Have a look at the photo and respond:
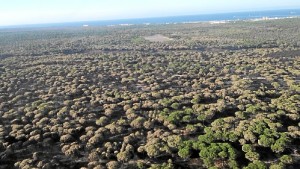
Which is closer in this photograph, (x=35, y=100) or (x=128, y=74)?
(x=35, y=100)

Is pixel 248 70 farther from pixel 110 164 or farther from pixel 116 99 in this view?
pixel 110 164

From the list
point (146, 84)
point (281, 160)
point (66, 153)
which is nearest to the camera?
point (281, 160)

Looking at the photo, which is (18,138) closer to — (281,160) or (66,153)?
(66,153)

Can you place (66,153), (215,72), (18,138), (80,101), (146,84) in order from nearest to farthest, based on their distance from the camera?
1. (66,153)
2. (18,138)
3. (80,101)
4. (146,84)
5. (215,72)

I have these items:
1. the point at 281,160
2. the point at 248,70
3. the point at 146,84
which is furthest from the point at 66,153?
the point at 248,70

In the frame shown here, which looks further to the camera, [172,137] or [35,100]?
[35,100]

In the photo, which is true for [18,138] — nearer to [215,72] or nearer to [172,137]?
[172,137]

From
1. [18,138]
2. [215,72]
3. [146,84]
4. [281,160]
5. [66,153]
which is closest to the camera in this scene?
[281,160]

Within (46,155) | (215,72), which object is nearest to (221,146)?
(46,155)

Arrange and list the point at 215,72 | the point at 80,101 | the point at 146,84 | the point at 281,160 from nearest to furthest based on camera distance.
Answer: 1. the point at 281,160
2. the point at 80,101
3. the point at 146,84
4. the point at 215,72
